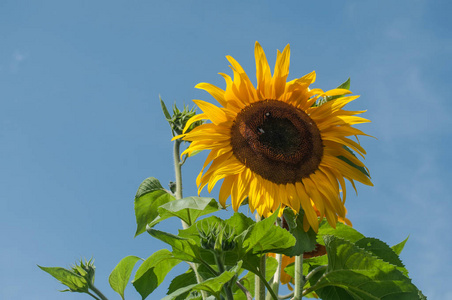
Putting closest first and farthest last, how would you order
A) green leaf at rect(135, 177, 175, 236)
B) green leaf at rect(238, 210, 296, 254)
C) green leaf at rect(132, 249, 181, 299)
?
green leaf at rect(238, 210, 296, 254) → green leaf at rect(132, 249, 181, 299) → green leaf at rect(135, 177, 175, 236)

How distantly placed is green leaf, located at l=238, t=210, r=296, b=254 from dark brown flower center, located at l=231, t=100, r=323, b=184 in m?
0.49

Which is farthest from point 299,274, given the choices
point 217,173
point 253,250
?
point 217,173

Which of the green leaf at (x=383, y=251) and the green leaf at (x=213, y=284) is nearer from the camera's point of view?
the green leaf at (x=213, y=284)

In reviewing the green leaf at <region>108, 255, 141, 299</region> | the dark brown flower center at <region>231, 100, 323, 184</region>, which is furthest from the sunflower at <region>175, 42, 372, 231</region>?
the green leaf at <region>108, 255, 141, 299</region>

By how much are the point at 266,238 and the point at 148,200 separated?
103 cm

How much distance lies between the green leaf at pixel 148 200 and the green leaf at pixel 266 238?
0.88 m

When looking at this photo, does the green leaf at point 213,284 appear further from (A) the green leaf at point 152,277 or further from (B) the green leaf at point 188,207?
(A) the green leaf at point 152,277

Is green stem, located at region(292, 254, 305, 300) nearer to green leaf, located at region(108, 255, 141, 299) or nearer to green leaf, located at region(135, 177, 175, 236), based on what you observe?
green leaf, located at region(135, 177, 175, 236)

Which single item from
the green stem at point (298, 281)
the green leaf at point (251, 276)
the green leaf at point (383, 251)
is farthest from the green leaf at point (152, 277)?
the green leaf at point (383, 251)

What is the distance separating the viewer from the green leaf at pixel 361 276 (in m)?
2.56

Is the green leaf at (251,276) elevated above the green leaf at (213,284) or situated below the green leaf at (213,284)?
above

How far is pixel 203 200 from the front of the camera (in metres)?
2.52

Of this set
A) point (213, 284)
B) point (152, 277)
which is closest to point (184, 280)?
point (152, 277)

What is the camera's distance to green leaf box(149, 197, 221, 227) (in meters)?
2.46
